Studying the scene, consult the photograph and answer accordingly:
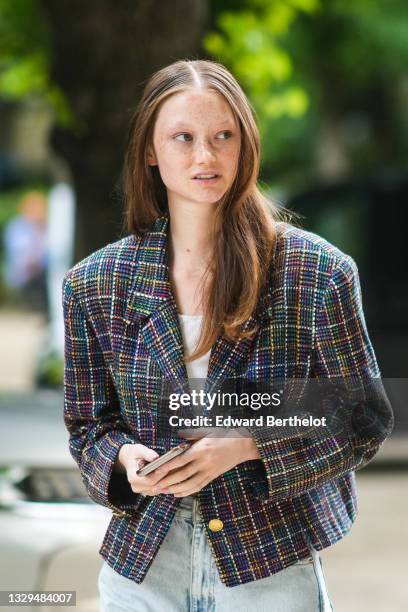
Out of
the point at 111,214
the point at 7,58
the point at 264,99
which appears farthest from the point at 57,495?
the point at 7,58

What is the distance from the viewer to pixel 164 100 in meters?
2.11

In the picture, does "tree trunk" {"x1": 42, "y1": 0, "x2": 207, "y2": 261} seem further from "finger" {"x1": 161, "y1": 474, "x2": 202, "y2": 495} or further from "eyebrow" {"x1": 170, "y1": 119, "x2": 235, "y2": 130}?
"finger" {"x1": 161, "y1": 474, "x2": 202, "y2": 495}

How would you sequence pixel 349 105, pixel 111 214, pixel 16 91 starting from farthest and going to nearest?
pixel 349 105
pixel 16 91
pixel 111 214

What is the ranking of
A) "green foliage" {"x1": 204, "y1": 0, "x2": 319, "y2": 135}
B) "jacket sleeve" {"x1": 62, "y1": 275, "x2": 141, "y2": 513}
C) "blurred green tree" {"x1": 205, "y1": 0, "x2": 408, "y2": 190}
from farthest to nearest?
"blurred green tree" {"x1": 205, "y1": 0, "x2": 408, "y2": 190}
"green foliage" {"x1": 204, "y1": 0, "x2": 319, "y2": 135}
"jacket sleeve" {"x1": 62, "y1": 275, "x2": 141, "y2": 513}

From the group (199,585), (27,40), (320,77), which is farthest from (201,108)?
(320,77)

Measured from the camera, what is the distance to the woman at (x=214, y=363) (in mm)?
2029

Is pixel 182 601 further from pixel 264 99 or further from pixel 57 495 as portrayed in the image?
pixel 264 99

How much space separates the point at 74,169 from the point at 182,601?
3.72m

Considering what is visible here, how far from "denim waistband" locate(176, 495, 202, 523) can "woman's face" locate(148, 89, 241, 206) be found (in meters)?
0.55

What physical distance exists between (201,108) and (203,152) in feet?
0.27

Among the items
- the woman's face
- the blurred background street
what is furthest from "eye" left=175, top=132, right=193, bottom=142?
the blurred background street

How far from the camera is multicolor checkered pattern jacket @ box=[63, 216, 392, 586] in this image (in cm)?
203

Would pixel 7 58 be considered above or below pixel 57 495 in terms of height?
above

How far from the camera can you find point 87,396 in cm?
218
